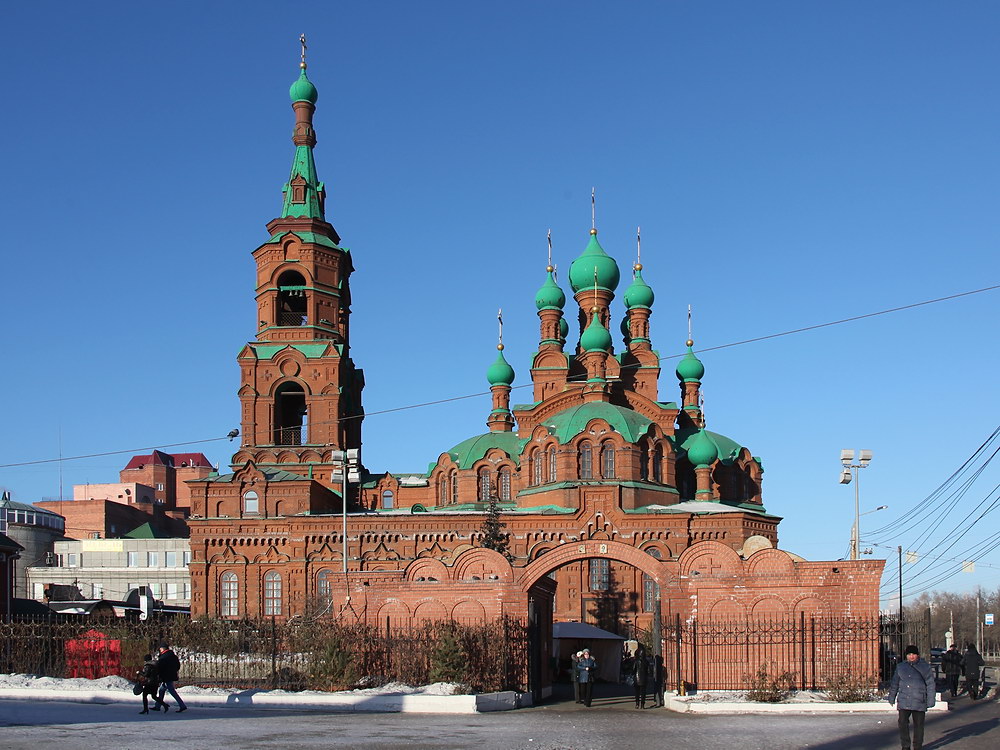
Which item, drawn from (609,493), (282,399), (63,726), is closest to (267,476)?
(282,399)

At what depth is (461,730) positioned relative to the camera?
18422 millimetres

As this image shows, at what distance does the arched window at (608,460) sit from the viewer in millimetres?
49094

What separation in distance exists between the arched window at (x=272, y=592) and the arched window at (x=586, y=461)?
41.2 feet

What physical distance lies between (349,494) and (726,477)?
16.7 meters

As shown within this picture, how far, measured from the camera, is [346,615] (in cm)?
2609

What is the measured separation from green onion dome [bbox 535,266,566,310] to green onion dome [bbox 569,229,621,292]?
77 centimetres

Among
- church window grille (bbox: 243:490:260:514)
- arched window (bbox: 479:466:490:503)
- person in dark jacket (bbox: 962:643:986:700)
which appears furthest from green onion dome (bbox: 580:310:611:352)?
person in dark jacket (bbox: 962:643:986:700)

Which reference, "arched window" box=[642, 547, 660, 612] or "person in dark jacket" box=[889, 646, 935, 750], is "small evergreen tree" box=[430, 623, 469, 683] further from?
"arched window" box=[642, 547, 660, 612]

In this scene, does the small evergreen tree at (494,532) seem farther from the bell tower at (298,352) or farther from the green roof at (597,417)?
the bell tower at (298,352)

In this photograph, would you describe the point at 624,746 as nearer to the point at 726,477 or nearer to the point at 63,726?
the point at 63,726

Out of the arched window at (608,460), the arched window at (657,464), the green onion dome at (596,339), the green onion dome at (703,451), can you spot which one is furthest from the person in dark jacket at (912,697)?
the green onion dome at (596,339)

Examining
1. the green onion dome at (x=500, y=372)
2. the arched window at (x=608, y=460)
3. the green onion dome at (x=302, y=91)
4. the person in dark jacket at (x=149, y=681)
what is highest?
the green onion dome at (x=302, y=91)

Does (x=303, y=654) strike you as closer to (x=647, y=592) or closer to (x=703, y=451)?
(x=647, y=592)

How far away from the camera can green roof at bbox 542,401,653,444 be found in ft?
162
